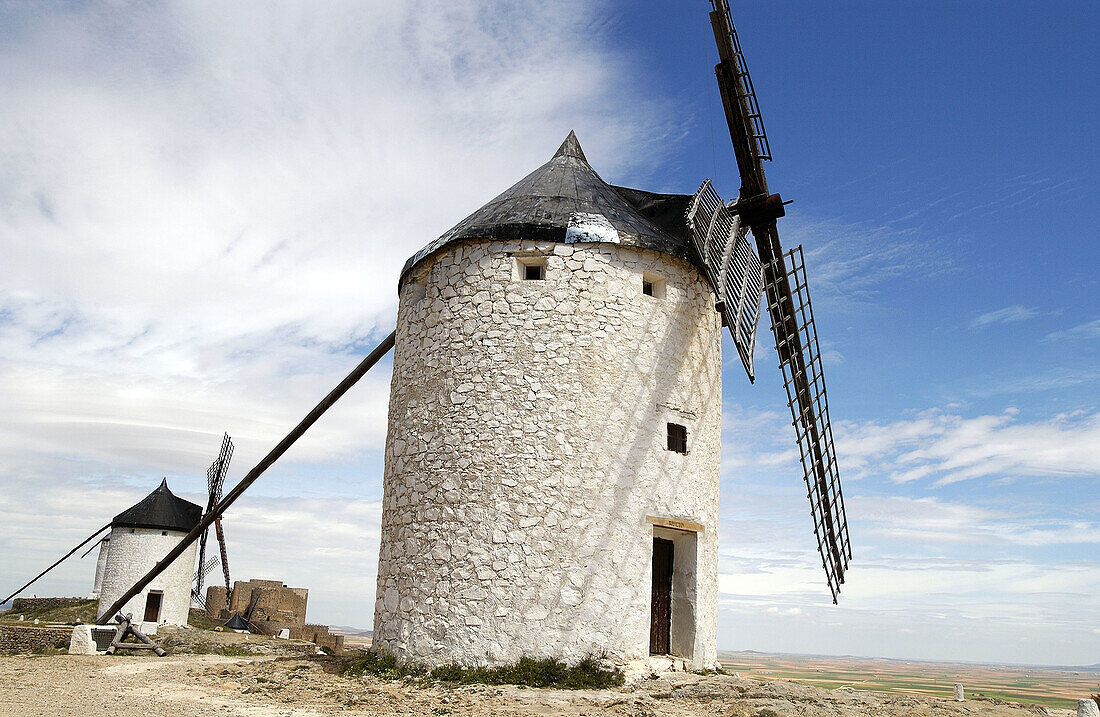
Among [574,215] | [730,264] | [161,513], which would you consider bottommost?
[161,513]

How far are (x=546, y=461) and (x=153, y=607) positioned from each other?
60.9 feet

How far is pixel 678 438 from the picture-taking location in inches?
436

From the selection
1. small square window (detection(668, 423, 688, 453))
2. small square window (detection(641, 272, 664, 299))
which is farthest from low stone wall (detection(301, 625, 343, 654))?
small square window (detection(641, 272, 664, 299))

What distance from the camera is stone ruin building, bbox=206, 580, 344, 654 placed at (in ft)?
86.6

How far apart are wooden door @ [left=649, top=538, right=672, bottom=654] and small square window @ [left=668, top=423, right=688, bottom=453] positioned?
1.25m

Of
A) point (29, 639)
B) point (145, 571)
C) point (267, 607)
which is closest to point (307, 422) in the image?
point (29, 639)

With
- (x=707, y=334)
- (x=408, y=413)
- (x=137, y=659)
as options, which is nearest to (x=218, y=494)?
(x=137, y=659)

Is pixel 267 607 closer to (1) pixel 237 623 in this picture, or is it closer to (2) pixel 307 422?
(1) pixel 237 623

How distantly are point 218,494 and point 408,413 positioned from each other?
76.4 ft

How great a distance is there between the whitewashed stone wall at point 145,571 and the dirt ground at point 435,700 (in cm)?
1344

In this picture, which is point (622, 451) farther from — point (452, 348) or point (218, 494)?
point (218, 494)

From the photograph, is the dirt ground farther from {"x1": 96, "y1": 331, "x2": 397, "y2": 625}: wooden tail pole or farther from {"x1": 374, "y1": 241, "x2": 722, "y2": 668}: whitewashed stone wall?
{"x1": 96, "y1": 331, "x2": 397, "y2": 625}: wooden tail pole

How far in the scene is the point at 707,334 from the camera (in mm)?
11773

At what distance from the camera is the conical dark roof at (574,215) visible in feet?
35.9
